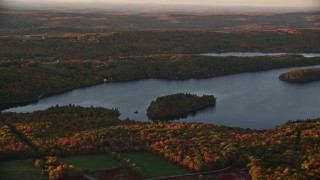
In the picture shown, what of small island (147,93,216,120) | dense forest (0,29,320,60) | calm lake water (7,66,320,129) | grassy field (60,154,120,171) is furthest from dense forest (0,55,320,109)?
grassy field (60,154,120,171)

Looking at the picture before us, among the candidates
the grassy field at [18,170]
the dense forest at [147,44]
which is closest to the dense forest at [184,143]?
the grassy field at [18,170]

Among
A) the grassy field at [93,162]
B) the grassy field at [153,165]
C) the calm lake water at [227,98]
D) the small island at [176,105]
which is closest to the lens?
the grassy field at [153,165]

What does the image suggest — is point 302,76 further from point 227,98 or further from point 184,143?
point 184,143

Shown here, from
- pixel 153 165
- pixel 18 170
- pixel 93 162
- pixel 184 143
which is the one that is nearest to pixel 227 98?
pixel 184 143

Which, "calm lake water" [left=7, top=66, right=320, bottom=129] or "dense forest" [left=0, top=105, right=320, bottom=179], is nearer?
"dense forest" [left=0, top=105, right=320, bottom=179]

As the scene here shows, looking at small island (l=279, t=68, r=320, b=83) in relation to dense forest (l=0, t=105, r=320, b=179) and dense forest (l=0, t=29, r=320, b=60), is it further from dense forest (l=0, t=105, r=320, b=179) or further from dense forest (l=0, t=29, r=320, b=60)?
dense forest (l=0, t=29, r=320, b=60)

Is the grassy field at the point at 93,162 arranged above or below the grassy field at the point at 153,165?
below

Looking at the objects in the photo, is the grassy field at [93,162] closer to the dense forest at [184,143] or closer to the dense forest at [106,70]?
the dense forest at [184,143]

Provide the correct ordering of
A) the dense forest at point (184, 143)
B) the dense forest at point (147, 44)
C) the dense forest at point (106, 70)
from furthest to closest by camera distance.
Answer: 1. the dense forest at point (147, 44)
2. the dense forest at point (106, 70)
3. the dense forest at point (184, 143)
